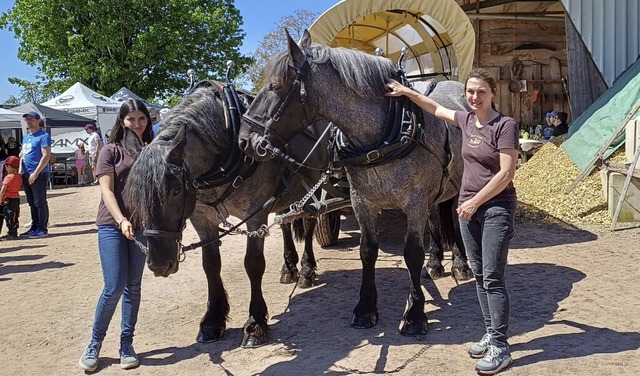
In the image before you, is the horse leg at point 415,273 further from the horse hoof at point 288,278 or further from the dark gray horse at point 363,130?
the horse hoof at point 288,278

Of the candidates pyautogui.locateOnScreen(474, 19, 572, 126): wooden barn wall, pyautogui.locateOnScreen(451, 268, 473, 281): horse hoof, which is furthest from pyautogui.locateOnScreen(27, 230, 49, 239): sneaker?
pyautogui.locateOnScreen(474, 19, 572, 126): wooden barn wall

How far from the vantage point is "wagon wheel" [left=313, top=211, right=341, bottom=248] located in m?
6.59

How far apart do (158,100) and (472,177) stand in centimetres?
2635

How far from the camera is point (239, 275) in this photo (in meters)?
5.82

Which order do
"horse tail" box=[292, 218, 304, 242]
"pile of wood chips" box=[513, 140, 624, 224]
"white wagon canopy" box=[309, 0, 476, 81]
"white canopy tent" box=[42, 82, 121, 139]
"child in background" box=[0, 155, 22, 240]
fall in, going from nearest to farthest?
"horse tail" box=[292, 218, 304, 242] → "white wagon canopy" box=[309, 0, 476, 81] → "pile of wood chips" box=[513, 140, 624, 224] → "child in background" box=[0, 155, 22, 240] → "white canopy tent" box=[42, 82, 121, 139]

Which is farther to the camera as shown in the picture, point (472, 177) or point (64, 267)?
point (64, 267)

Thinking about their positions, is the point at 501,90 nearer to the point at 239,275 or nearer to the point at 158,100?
the point at 239,275

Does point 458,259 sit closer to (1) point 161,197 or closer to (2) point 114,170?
(1) point 161,197

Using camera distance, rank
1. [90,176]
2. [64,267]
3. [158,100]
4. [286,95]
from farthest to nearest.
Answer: [158,100] → [90,176] → [64,267] → [286,95]

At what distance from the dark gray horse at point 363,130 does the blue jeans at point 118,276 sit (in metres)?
1.00

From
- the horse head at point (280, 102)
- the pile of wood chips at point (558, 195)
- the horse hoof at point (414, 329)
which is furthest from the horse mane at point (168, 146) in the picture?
the pile of wood chips at point (558, 195)

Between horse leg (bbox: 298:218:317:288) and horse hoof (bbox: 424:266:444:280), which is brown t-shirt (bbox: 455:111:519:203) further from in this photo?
horse leg (bbox: 298:218:317:288)

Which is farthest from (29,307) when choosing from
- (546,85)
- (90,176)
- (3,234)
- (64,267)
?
(90,176)

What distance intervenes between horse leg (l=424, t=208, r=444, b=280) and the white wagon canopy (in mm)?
1982
